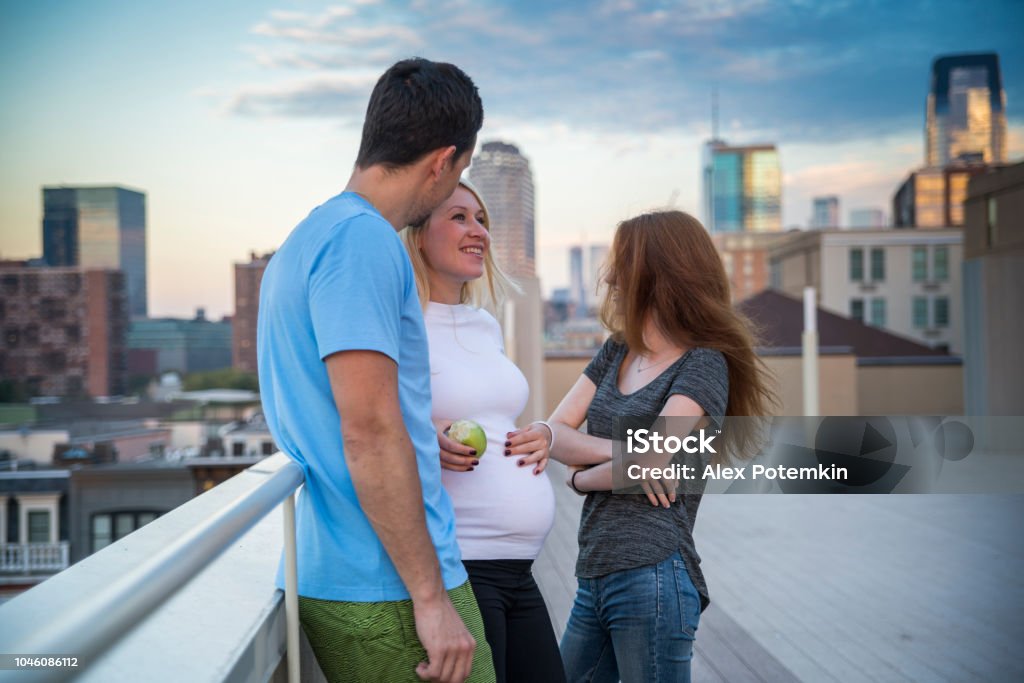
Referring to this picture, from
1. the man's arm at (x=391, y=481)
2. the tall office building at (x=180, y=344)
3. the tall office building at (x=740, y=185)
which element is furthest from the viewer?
the tall office building at (x=740, y=185)

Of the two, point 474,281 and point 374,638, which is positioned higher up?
point 474,281

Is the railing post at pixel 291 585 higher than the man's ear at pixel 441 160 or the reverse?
the reverse

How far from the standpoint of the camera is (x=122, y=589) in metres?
0.58

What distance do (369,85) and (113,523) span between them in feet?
92.4

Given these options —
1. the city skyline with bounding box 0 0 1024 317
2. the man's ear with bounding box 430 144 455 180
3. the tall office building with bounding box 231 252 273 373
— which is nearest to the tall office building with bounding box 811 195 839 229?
the city skyline with bounding box 0 0 1024 317

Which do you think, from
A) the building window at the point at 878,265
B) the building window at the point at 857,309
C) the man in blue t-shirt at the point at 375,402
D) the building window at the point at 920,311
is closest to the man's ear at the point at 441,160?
the man in blue t-shirt at the point at 375,402

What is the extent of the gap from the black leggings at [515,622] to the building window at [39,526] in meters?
46.9

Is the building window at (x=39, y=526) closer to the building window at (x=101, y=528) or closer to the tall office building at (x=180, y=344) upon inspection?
the building window at (x=101, y=528)

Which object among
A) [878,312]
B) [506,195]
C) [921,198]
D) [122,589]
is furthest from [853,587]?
[921,198]

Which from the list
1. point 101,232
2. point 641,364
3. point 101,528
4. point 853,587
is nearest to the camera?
point 641,364

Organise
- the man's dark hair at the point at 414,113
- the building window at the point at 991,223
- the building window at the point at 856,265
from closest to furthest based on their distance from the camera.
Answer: the man's dark hair at the point at 414,113
the building window at the point at 991,223
the building window at the point at 856,265

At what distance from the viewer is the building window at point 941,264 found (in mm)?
42219

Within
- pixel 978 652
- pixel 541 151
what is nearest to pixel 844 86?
pixel 541 151

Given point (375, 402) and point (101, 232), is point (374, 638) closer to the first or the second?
point (375, 402)
